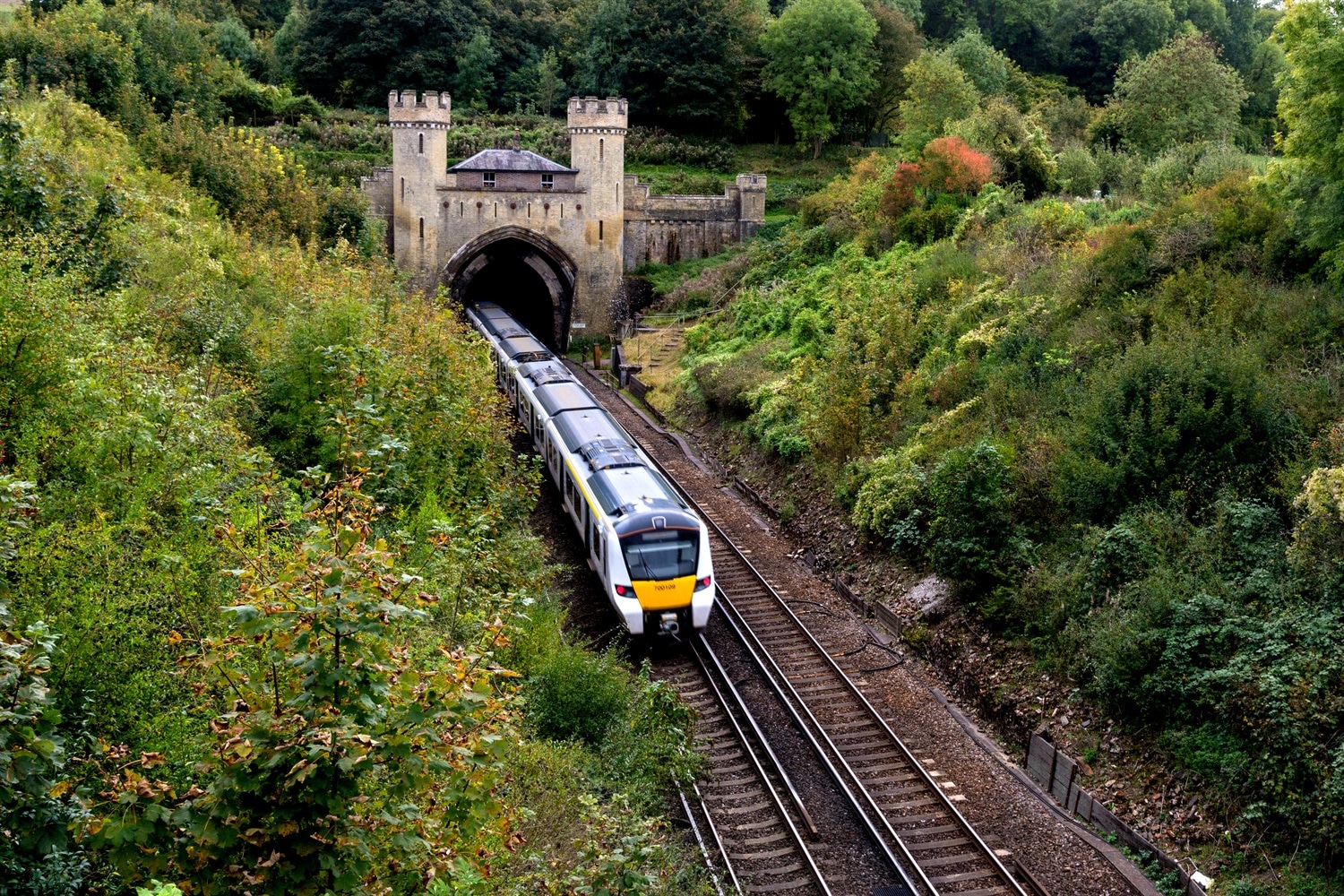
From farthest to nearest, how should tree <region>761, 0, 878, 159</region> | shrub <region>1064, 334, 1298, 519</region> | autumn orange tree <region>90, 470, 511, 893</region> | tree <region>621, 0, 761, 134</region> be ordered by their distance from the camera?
tree <region>621, 0, 761, 134</region> < tree <region>761, 0, 878, 159</region> < shrub <region>1064, 334, 1298, 519</region> < autumn orange tree <region>90, 470, 511, 893</region>

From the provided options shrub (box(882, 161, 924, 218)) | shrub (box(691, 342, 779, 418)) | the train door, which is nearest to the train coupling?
the train door

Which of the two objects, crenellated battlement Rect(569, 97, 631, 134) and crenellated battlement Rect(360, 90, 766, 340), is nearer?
crenellated battlement Rect(360, 90, 766, 340)

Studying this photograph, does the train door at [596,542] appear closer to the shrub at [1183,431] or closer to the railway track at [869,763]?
the railway track at [869,763]

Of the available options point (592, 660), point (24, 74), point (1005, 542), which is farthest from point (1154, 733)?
point (24, 74)

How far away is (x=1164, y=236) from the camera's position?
57.6ft

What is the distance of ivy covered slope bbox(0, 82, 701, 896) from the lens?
473 centimetres

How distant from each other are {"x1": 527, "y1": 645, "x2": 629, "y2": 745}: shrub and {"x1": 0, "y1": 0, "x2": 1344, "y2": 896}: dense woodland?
49 millimetres

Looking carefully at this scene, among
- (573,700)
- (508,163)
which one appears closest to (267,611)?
(573,700)

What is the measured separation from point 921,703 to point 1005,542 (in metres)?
2.92

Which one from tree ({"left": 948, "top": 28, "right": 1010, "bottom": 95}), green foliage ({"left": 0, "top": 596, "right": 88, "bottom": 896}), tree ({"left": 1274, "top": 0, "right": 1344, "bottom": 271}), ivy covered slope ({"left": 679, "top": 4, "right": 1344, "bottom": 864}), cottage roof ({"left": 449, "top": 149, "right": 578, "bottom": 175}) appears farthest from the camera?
tree ({"left": 948, "top": 28, "right": 1010, "bottom": 95})

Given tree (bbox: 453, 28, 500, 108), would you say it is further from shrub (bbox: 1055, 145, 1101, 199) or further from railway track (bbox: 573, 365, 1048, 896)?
railway track (bbox: 573, 365, 1048, 896)

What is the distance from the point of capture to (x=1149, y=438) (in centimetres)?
1340

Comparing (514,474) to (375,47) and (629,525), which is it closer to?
(629,525)

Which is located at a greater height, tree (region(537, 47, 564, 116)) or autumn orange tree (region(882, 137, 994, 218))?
tree (region(537, 47, 564, 116))
